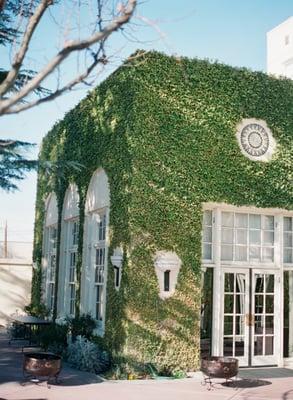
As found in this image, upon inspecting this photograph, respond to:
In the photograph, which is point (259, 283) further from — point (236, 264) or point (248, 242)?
point (248, 242)

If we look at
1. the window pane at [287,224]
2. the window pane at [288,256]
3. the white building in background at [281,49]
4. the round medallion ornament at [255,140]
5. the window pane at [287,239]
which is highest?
the white building in background at [281,49]

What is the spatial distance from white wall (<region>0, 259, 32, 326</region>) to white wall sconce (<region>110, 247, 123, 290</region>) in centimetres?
933

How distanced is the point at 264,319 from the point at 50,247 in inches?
304

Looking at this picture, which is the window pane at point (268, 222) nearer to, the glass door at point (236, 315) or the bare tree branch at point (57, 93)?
the glass door at point (236, 315)

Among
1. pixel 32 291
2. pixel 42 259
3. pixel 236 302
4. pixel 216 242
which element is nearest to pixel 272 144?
pixel 216 242

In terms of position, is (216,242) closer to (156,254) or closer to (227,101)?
(156,254)

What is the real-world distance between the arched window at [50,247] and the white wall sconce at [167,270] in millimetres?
6171

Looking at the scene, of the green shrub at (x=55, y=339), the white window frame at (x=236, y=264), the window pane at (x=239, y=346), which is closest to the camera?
the white window frame at (x=236, y=264)

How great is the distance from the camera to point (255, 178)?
457 inches

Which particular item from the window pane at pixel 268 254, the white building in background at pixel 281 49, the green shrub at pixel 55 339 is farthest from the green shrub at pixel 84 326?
the white building in background at pixel 281 49

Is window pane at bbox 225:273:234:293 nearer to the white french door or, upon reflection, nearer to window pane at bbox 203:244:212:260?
the white french door

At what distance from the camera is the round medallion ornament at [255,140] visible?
1169cm

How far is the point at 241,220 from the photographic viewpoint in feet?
38.6

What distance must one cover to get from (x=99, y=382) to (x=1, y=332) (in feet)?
29.9
